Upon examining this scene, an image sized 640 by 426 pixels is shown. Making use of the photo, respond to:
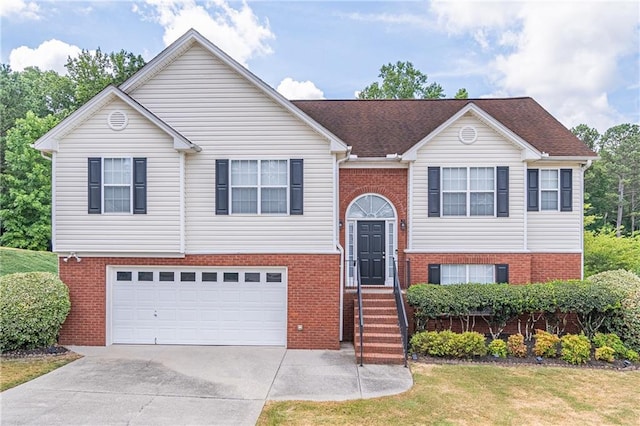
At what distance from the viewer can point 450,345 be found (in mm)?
8945

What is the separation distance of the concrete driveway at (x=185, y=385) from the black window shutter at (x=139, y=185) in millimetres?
3670

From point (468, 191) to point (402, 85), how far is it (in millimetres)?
19347

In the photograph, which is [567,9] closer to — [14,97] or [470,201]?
[470,201]

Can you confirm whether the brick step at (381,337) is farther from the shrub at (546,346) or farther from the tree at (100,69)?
the tree at (100,69)

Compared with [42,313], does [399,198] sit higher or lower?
higher

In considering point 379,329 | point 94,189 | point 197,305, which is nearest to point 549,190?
point 379,329

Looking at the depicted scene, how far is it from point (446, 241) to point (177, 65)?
9.11 m

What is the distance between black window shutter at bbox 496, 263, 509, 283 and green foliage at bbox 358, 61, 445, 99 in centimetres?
1987

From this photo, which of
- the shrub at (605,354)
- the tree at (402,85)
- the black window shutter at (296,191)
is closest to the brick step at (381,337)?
the black window shutter at (296,191)

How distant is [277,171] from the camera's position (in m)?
9.98

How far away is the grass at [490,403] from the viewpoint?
239 inches

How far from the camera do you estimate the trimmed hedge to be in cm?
960

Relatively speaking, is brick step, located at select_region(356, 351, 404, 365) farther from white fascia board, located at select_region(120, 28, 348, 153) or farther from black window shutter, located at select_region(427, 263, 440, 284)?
white fascia board, located at select_region(120, 28, 348, 153)

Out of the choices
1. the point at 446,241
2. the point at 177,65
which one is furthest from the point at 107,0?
the point at 446,241
